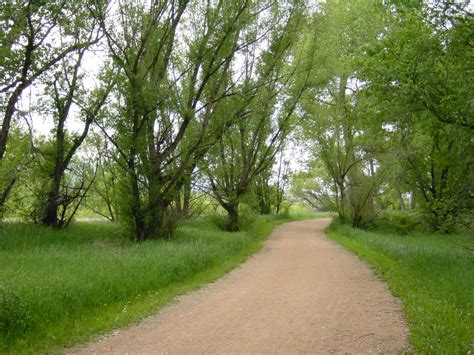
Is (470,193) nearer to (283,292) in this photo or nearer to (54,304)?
(283,292)

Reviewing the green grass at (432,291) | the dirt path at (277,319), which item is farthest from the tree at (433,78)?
the dirt path at (277,319)

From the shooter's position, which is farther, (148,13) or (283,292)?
(148,13)

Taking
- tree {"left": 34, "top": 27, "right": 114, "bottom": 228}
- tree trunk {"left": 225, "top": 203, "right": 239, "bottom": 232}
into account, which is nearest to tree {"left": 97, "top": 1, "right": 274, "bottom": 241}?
tree {"left": 34, "top": 27, "right": 114, "bottom": 228}

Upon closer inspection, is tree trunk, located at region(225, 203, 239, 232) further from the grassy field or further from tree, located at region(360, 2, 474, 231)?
tree, located at region(360, 2, 474, 231)

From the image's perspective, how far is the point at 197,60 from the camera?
627 inches

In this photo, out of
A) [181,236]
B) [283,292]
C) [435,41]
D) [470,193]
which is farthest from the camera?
[181,236]

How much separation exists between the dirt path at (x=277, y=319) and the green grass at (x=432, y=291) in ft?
1.00

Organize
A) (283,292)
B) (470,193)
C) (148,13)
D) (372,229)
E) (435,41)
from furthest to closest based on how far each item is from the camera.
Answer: (372,229)
(148,13)
(470,193)
(435,41)
(283,292)

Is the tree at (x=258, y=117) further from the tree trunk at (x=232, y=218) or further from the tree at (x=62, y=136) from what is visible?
the tree at (x=62, y=136)

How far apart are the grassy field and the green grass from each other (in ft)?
14.4

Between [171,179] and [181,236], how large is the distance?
246 cm

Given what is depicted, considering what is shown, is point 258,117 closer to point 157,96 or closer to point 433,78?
point 157,96

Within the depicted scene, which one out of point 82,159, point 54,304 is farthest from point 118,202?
point 54,304

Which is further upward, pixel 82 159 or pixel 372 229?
pixel 82 159
